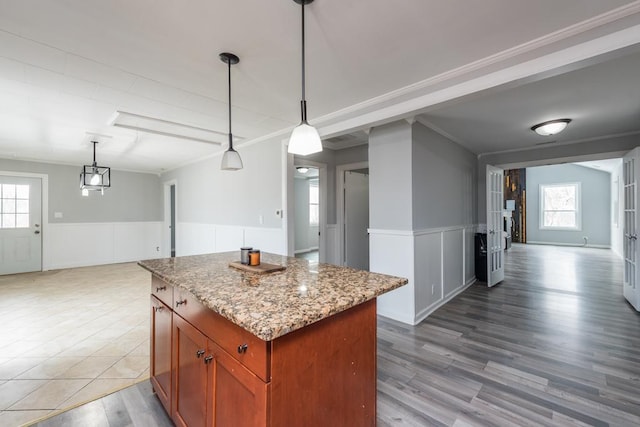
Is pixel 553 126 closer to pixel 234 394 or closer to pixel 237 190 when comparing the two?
pixel 234 394

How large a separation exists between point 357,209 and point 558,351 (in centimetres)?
348

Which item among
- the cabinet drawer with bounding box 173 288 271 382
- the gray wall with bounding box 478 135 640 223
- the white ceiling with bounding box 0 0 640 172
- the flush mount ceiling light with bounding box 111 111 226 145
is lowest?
the cabinet drawer with bounding box 173 288 271 382

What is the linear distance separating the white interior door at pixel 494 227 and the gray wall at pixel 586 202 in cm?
692

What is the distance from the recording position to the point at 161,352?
1.79 metres

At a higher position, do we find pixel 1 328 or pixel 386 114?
pixel 386 114

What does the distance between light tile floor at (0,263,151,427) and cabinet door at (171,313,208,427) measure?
3.10 ft

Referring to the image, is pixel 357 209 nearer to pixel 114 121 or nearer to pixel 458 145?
pixel 458 145

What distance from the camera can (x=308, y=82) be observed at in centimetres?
243

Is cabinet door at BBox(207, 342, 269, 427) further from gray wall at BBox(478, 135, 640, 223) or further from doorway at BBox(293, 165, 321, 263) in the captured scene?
doorway at BBox(293, 165, 321, 263)

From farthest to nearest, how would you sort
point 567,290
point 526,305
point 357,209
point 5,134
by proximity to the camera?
point 357,209
point 567,290
point 5,134
point 526,305

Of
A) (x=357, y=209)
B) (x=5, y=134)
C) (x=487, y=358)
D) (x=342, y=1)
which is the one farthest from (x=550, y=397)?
(x=5, y=134)

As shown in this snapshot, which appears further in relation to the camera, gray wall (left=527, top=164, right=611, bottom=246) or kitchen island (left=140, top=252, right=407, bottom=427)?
gray wall (left=527, top=164, right=611, bottom=246)

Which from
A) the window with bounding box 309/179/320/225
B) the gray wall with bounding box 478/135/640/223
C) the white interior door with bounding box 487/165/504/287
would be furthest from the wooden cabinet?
the window with bounding box 309/179/320/225

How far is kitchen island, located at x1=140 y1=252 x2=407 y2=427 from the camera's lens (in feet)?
3.18
